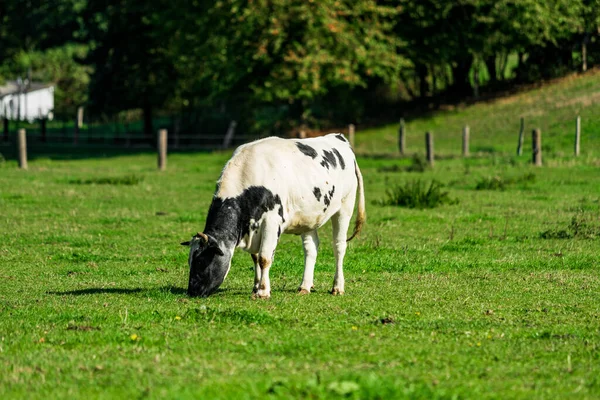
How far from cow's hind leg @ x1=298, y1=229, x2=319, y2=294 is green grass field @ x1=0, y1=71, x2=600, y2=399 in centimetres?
17

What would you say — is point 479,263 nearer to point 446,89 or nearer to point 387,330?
point 387,330

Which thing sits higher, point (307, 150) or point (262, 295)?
point (307, 150)

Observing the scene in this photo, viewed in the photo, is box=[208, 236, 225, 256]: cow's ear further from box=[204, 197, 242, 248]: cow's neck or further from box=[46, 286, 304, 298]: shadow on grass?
box=[46, 286, 304, 298]: shadow on grass

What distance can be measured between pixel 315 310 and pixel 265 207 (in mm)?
1579

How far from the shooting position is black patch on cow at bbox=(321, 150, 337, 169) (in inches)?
504

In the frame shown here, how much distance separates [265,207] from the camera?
12.0 meters

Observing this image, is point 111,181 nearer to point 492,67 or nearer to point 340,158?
point 340,158

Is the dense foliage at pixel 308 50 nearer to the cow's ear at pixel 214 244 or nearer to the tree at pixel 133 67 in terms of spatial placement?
the tree at pixel 133 67

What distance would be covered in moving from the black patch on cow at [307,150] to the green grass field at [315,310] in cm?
178

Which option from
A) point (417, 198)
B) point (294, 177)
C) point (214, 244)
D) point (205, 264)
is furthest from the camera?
point (417, 198)

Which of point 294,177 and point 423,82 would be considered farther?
point 423,82

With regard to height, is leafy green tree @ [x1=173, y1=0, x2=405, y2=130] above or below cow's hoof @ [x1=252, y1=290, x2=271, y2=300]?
above


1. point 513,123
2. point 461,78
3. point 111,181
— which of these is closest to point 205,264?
point 111,181

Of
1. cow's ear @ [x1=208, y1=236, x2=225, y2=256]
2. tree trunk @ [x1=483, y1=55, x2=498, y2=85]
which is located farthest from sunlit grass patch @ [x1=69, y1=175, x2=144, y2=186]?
tree trunk @ [x1=483, y1=55, x2=498, y2=85]
